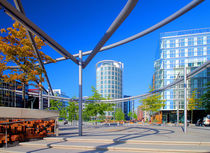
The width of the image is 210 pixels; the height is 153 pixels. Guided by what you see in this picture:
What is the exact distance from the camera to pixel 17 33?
503 inches

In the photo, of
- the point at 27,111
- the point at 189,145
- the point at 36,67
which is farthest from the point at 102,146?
the point at 36,67

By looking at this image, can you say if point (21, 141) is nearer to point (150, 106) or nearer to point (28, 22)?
point (28, 22)

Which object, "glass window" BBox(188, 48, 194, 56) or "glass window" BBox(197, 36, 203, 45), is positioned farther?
"glass window" BBox(188, 48, 194, 56)

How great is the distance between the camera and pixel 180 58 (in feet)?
173

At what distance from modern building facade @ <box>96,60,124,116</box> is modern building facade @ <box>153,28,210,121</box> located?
162 feet

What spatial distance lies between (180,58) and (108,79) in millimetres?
54920

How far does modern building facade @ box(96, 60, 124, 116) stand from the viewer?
102500mm

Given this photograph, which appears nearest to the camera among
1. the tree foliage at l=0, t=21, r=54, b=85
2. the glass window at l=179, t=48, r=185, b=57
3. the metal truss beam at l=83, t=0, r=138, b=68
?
the metal truss beam at l=83, t=0, r=138, b=68

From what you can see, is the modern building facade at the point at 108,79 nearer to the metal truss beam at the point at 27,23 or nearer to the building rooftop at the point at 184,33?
the building rooftop at the point at 184,33

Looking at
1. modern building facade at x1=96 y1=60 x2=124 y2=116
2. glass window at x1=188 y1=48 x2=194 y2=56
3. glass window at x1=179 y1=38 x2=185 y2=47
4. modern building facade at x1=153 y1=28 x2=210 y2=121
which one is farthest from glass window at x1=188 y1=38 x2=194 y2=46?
modern building facade at x1=96 y1=60 x2=124 y2=116

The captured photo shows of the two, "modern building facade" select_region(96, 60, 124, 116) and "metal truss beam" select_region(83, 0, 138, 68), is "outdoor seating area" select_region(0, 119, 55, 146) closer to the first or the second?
"metal truss beam" select_region(83, 0, 138, 68)

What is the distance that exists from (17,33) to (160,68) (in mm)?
49407

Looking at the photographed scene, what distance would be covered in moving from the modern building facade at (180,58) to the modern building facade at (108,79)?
49.3 metres

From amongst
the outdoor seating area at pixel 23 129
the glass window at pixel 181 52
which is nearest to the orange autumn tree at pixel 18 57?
the outdoor seating area at pixel 23 129
